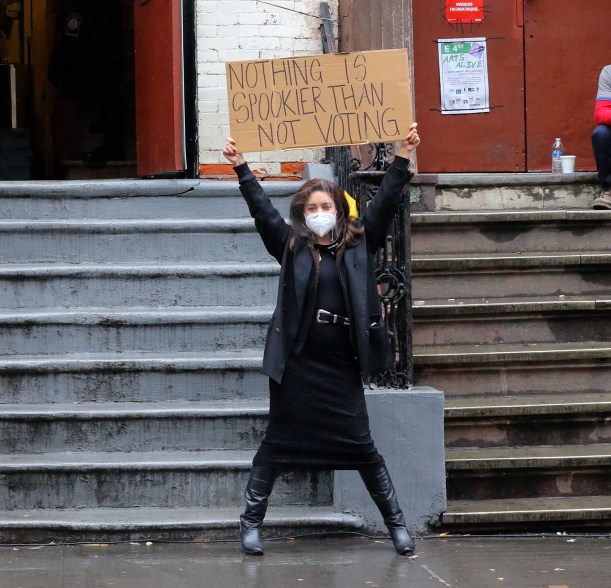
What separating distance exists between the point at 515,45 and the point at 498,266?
2825 mm

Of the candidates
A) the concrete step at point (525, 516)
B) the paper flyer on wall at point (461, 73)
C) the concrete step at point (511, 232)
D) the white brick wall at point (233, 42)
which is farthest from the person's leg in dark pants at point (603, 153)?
the concrete step at point (525, 516)

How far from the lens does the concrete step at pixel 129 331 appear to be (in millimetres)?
6559

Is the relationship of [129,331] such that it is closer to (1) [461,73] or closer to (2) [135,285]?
(2) [135,285]

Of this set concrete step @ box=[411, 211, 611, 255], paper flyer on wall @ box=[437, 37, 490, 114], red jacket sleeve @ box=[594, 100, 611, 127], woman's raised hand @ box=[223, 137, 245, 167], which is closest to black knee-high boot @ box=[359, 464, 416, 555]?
woman's raised hand @ box=[223, 137, 245, 167]

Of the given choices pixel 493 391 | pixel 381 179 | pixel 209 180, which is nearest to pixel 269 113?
pixel 381 179

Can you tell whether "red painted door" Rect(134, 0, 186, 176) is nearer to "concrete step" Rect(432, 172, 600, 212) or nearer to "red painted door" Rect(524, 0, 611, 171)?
"concrete step" Rect(432, 172, 600, 212)

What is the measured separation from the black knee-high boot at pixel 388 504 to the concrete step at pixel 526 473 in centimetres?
66

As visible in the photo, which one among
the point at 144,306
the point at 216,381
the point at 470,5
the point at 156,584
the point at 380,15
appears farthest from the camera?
the point at 470,5

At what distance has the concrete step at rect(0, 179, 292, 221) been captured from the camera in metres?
7.56

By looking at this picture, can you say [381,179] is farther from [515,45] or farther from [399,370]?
[515,45]

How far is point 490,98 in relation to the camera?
9.38 m

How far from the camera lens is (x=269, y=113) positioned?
5566 millimetres

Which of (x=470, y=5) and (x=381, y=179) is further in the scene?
(x=470, y=5)

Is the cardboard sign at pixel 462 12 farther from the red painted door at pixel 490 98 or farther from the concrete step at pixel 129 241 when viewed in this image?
the concrete step at pixel 129 241
